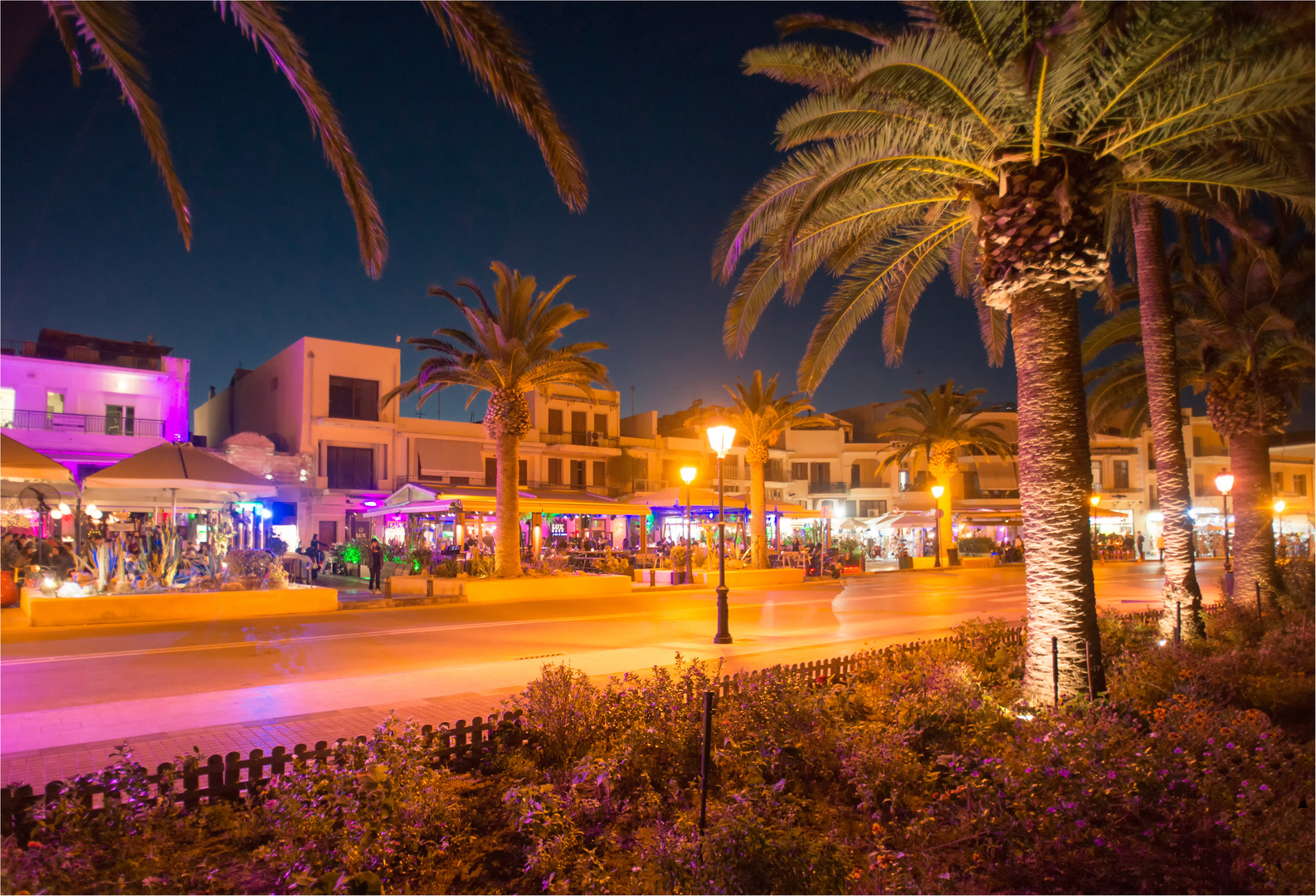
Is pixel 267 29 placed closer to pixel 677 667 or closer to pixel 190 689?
pixel 677 667

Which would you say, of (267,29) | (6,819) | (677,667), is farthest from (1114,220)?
(6,819)

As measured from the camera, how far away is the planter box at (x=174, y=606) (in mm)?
14789

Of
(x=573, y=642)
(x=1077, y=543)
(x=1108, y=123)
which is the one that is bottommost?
(x=573, y=642)

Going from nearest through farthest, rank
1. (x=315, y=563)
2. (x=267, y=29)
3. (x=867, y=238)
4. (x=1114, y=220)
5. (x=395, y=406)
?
(x=267, y=29)
(x=867, y=238)
(x=1114, y=220)
(x=315, y=563)
(x=395, y=406)

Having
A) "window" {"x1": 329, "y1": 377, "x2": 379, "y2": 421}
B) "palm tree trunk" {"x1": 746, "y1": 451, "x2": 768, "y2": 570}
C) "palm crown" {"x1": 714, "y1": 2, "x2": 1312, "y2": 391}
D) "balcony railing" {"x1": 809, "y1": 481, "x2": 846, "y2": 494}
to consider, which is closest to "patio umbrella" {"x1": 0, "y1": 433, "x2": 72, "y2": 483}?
"palm crown" {"x1": 714, "y1": 2, "x2": 1312, "y2": 391}

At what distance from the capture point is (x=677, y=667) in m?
7.61

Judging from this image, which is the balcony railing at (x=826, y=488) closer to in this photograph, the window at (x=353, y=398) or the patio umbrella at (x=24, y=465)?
the window at (x=353, y=398)

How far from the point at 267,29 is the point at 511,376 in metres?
16.7

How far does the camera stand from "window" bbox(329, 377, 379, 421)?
37.9 meters

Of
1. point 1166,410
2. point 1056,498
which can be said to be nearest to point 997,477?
point 1166,410

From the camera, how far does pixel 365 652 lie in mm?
12352

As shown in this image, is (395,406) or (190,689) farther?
(395,406)

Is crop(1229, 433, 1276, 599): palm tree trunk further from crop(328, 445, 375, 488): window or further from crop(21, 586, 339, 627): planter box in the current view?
crop(328, 445, 375, 488): window

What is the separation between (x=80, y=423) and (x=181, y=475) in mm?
19010
